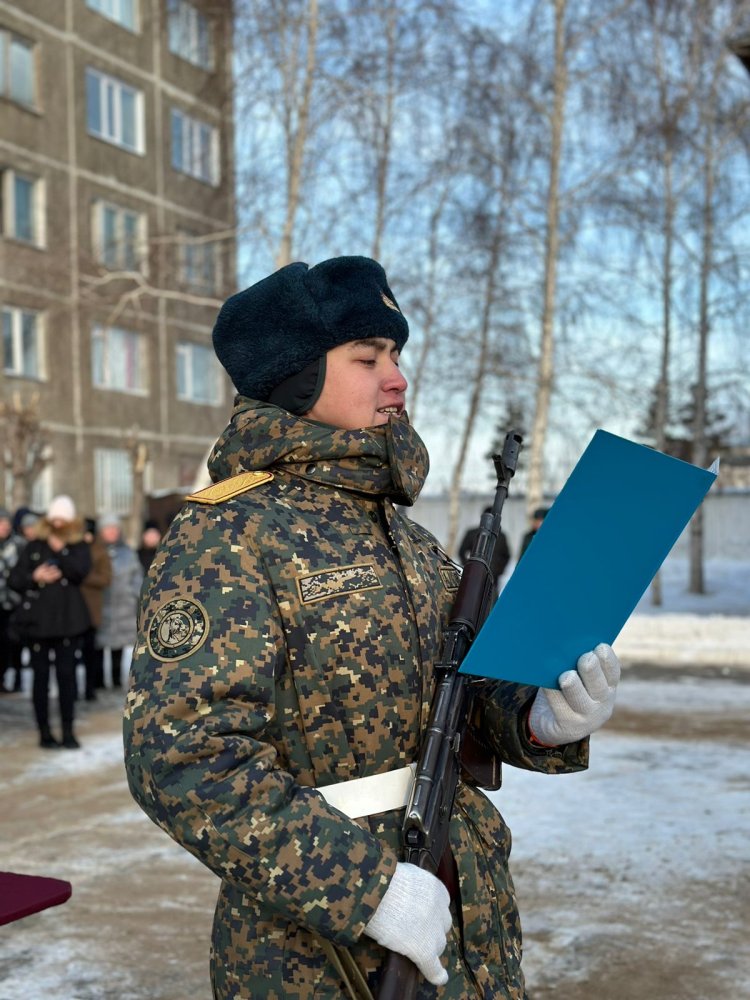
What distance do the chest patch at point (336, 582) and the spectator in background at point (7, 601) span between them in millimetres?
8883

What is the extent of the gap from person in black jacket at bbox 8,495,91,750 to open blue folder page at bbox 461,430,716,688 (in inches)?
264

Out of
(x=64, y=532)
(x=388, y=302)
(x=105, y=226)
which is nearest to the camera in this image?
(x=388, y=302)

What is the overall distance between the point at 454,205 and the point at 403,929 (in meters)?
17.4

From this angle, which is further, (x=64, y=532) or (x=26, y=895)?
(x=64, y=532)

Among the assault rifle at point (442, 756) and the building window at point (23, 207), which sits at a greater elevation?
the building window at point (23, 207)

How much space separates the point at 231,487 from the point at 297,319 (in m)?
0.29

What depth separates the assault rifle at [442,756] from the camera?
160 cm

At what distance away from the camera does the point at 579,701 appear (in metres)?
1.77

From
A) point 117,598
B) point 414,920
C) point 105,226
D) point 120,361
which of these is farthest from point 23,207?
point 414,920

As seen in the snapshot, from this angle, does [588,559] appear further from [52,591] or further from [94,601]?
[94,601]

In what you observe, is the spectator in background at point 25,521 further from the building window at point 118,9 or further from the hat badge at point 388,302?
the building window at point 118,9

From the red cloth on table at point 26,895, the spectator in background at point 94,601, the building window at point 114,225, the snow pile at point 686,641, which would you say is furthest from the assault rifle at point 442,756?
the building window at point 114,225

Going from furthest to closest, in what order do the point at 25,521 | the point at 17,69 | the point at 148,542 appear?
the point at 17,69 → the point at 148,542 → the point at 25,521

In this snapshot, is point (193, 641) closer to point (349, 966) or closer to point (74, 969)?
point (349, 966)
